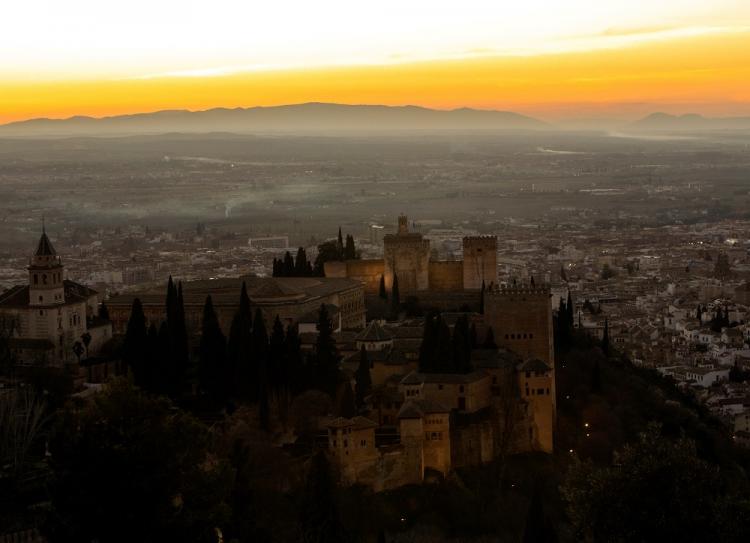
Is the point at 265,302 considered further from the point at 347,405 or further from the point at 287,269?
the point at 347,405

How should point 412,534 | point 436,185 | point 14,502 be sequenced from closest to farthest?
point 14,502
point 412,534
point 436,185

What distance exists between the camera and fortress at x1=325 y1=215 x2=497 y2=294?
142 feet

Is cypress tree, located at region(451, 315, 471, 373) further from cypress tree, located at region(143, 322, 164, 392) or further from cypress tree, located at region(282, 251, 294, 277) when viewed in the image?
cypress tree, located at region(282, 251, 294, 277)

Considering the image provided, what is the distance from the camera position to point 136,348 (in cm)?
3109

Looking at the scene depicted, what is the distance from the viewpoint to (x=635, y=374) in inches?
1652

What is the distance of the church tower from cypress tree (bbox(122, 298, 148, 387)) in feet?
6.17

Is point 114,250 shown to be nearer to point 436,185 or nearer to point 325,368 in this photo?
point 325,368

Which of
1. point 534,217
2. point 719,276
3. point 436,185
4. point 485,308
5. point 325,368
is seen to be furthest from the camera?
point 436,185

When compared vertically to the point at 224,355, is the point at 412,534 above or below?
below

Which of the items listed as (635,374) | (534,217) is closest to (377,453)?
(635,374)

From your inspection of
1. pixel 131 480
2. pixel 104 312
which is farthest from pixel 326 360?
pixel 131 480

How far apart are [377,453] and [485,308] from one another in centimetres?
763

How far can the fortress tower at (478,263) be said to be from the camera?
4316 centimetres

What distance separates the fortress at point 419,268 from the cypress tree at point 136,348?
1237cm
